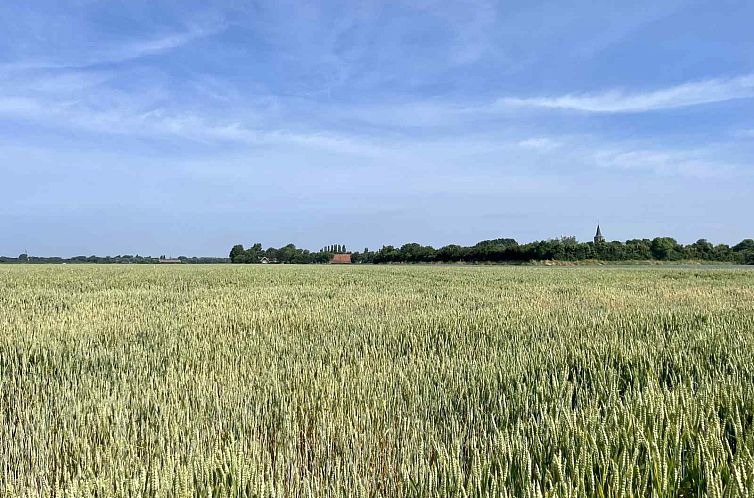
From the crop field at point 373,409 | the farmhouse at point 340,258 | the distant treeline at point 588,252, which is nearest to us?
the crop field at point 373,409

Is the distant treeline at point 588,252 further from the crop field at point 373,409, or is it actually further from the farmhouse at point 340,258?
the crop field at point 373,409

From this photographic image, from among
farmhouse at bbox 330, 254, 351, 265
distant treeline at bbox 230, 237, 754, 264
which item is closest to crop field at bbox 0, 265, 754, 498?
distant treeline at bbox 230, 237, 754, 264

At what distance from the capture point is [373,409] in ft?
9.66

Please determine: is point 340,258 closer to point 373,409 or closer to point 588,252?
point 588,252

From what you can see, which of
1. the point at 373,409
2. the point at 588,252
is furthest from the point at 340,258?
the point at 373,409

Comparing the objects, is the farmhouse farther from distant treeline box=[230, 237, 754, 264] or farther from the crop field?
the crop field

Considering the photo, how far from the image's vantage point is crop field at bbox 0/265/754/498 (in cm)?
196

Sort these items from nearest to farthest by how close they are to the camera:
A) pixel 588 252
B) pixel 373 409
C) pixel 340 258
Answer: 1. pixel 373 409
2. pixel 588 252
3. pixel 340 258

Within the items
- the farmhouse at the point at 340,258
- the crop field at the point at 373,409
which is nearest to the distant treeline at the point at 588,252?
the farmhouse at the point at 340,258

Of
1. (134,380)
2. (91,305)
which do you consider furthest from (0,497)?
(91,305)

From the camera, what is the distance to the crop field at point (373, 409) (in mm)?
1962

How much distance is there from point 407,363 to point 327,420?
5.77 feet

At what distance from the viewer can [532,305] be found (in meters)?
9.20

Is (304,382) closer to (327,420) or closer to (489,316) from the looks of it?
(327,420)
